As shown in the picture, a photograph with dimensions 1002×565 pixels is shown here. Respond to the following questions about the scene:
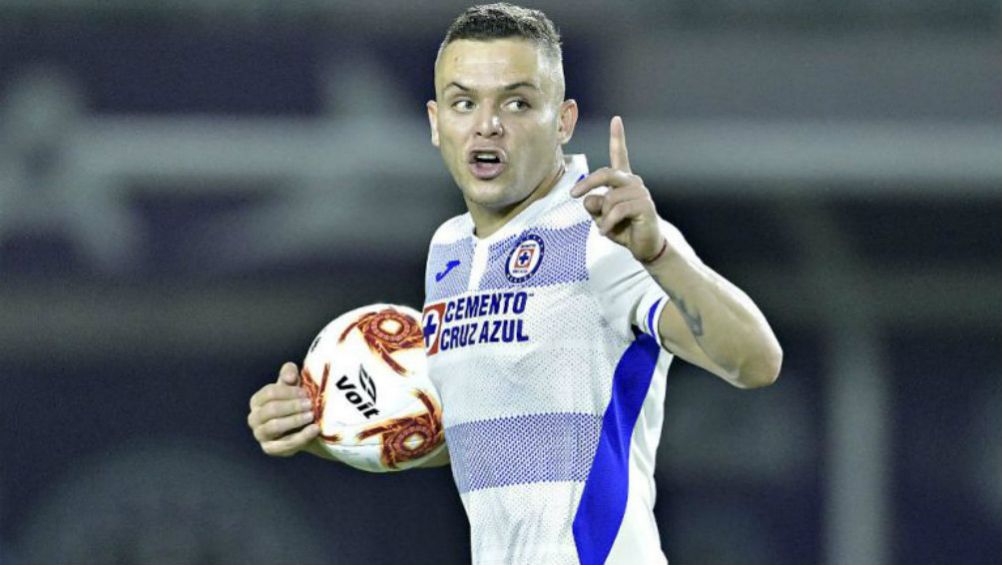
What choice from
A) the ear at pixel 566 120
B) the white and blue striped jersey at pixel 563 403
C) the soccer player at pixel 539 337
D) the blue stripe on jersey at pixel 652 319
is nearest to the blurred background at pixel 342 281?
the ear at pixel 566 120

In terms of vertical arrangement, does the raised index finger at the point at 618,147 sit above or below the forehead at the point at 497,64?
below

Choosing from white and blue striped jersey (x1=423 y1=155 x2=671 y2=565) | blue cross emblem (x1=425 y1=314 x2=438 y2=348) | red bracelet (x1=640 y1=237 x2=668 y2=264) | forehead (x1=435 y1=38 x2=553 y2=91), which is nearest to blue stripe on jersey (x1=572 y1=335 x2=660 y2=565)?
white and blue striped jersey (x1=423 y1=155 x2=671 y2=565)

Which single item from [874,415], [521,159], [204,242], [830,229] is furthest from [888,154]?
[521,159]

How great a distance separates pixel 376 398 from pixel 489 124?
0.63 metres

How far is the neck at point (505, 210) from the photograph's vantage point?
3.15 m

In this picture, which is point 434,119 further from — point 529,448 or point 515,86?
point 529,448

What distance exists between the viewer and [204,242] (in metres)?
5.79

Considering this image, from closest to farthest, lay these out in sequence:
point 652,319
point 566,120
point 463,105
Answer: point 652,319
point 463,105
point 566,120

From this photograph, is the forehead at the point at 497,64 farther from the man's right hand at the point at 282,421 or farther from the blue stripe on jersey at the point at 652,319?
the man's right hand at the point at 282,421

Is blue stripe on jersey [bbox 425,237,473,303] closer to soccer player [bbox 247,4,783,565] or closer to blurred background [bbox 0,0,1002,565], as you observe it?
soccer player [bbox 247,4,783,565]

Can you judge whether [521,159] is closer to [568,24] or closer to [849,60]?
[568,24]

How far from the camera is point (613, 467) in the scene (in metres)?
2.91

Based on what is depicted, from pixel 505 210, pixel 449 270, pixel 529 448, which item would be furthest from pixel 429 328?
pixel 529 448

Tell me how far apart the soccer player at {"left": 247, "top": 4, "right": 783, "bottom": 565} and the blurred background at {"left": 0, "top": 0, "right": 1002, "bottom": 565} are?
263cm
